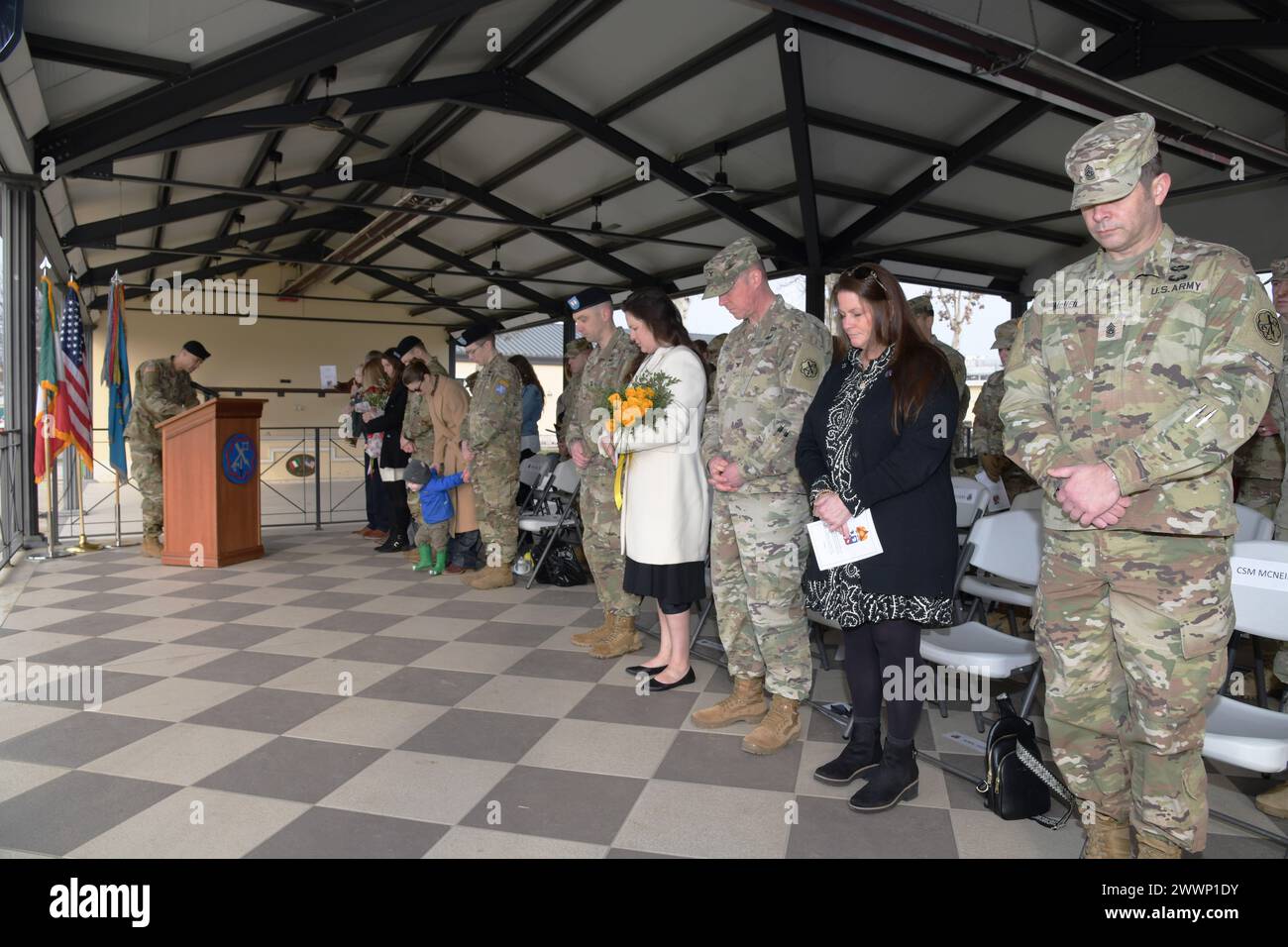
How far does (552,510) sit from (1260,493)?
424 centimetres

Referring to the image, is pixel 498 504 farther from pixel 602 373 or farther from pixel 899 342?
pixel 899 342

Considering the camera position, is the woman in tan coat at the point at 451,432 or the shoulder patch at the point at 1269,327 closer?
the shoulder patch at the point at 1269,327

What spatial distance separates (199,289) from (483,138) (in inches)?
365

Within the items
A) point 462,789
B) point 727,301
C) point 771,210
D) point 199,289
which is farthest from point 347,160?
point 462,789

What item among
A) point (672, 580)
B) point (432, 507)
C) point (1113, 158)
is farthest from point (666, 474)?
point (432, 507)

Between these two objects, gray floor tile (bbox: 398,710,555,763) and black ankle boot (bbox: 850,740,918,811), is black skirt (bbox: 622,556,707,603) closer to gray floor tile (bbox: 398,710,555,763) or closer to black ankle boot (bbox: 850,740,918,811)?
gray floor tile (bbox: 398,710,555,763)

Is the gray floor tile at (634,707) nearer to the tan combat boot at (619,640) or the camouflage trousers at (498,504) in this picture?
the tan combat boot at (619,640)

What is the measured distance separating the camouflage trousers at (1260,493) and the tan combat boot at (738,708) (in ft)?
8.07

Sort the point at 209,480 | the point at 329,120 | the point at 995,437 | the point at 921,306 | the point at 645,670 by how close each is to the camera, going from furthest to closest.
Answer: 1. the point at 329,120
2. the point at 209,480
3. the point at 995,437
4. the point at 921,306
5. the point at 645,670

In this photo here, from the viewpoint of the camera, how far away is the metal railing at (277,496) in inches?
320

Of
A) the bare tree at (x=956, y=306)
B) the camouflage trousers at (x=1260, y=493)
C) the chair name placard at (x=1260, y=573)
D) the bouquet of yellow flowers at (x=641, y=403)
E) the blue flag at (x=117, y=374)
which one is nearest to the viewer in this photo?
the chair name placard at (x=1260, y=573)

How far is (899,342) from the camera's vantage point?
7.73ft

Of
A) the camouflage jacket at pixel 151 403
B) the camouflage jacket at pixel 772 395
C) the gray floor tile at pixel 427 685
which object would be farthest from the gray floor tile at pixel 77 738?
the camouflage jacket at pixel 151 403

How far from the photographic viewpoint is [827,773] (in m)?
2.53
